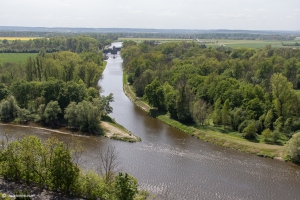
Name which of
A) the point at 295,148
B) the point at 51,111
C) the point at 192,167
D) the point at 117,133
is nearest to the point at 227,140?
Result: the point at 295,148

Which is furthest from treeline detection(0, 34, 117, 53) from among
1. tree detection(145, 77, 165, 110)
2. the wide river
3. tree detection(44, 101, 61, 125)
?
the wide river

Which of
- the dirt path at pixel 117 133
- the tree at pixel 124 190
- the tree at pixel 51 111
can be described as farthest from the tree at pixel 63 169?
the tree at pixel 51 111

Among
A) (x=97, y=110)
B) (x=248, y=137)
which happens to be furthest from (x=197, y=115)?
(x=97, y=110)

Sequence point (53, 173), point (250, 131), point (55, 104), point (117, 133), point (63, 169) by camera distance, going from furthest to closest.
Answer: point (55, 104) < point (117, 133) < point (250, 131) < point (53, 173) < point (63, 169)

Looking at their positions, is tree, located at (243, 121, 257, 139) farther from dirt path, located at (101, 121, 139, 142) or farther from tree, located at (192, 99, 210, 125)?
dirt path, located at (101, 121, 139, 142)

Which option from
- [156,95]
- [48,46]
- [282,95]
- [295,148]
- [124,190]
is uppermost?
[48,46]

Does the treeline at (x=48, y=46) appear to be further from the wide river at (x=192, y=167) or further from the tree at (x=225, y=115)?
the tree at (x=225, y=115)

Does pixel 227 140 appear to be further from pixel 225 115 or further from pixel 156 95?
pixel 156 95

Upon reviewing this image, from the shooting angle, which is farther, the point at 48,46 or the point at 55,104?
the point at 48,46

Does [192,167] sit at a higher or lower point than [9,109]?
lower
